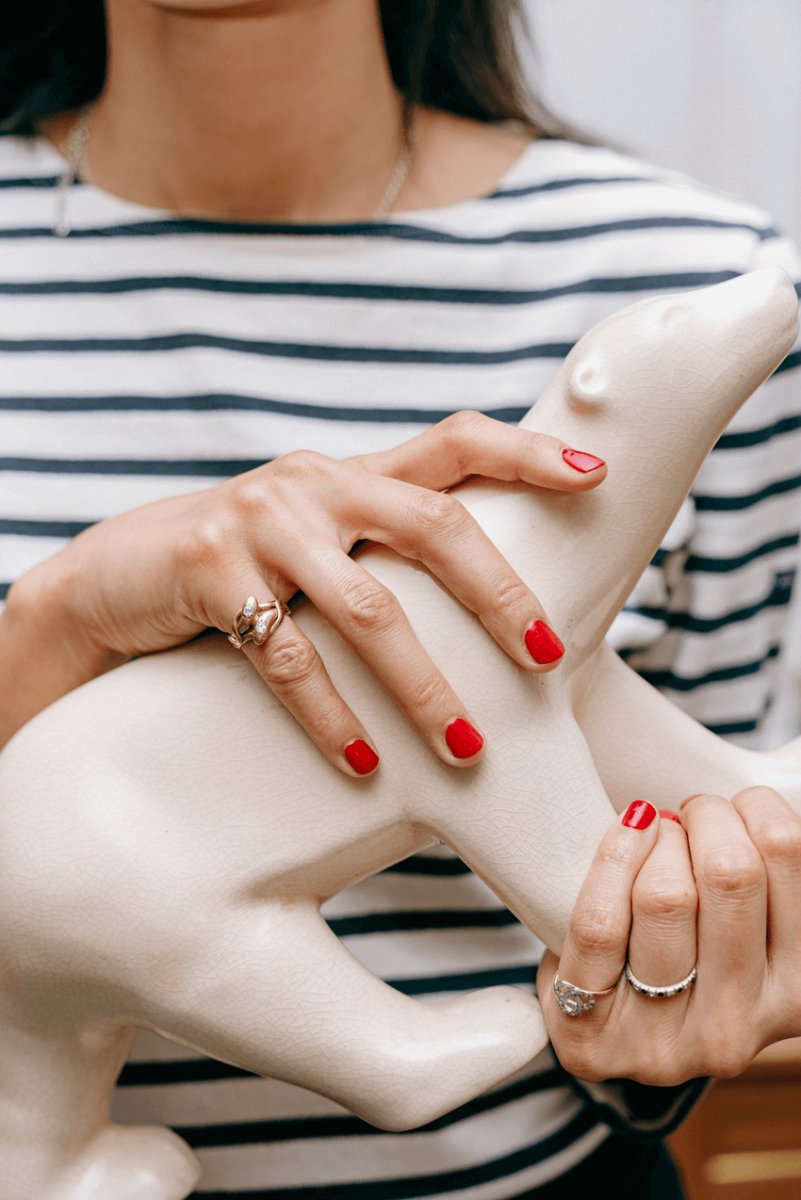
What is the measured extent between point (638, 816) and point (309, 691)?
0.54 feet

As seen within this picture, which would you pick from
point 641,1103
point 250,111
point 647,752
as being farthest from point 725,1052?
point 250,111

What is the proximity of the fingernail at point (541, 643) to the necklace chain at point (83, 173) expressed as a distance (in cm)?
44

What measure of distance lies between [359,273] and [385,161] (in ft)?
0.34

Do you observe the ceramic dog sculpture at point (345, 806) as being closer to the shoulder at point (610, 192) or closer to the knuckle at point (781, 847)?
the knuckle at point (781, 847)

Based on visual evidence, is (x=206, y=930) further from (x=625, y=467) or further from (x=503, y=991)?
(x=625, y=467)

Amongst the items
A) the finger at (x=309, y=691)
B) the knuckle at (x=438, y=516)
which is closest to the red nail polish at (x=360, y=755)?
the finger at (x=309, y=691)

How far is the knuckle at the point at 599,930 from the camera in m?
0.52

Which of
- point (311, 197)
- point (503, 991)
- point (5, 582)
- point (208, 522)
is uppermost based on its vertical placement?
point (311, 197)

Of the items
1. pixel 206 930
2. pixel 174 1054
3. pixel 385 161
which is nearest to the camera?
pixel 206 930

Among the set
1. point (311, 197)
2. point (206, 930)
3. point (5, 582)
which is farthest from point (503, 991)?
point (311, 197)

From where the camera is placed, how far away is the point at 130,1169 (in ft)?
1.97

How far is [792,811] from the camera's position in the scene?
57cm

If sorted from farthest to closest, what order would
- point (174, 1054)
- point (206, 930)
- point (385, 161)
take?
point (385, 161), point (174, 1054), point (206, 930)

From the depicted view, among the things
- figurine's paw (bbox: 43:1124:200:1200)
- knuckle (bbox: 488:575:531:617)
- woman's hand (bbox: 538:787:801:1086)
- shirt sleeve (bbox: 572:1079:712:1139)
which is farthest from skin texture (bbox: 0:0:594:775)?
shirt sleeve (bbox: 572:1079:712:1139)
